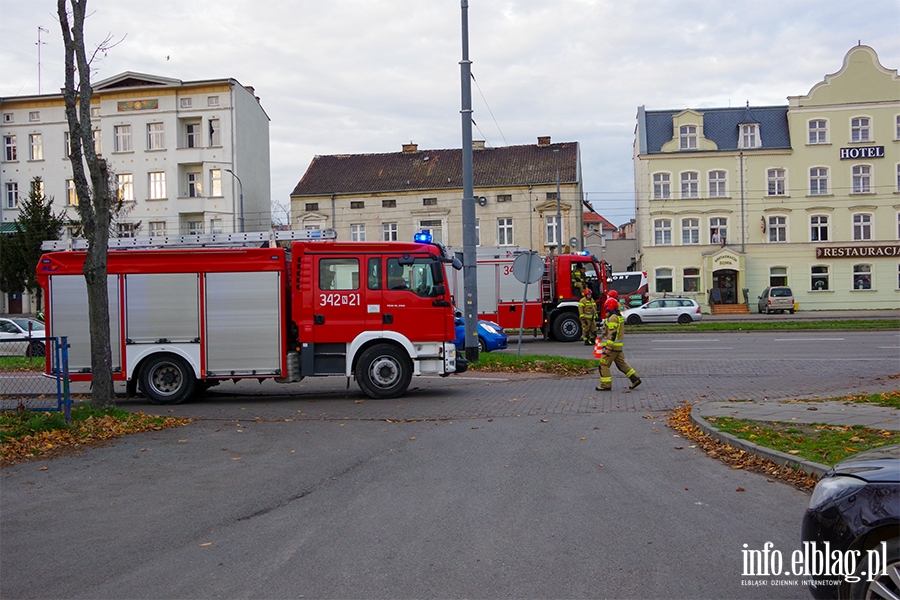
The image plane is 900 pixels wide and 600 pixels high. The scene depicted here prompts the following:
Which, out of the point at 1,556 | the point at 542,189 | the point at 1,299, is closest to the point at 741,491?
the point at 1,556

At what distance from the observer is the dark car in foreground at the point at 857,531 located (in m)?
3.58

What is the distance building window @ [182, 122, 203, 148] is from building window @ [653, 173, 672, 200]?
30121mm

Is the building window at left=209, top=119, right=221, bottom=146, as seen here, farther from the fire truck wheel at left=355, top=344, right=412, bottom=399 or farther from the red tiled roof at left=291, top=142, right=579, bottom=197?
the fire truck wheel at left=355, top=344, right=412, bottom=399

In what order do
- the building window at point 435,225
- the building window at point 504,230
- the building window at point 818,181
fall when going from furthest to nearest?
the building window at point 435,225, the building window at point 504,230, the building window at point 818,181

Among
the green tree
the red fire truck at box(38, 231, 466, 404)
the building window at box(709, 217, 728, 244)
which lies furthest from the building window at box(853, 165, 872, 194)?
the green tree

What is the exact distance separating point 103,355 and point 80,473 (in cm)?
393

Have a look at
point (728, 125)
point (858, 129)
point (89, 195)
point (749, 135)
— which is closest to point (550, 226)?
point (728, 125)

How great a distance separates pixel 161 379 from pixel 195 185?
40.0 m

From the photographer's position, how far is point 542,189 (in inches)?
2101

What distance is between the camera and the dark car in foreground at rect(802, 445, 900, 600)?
3.58 metres

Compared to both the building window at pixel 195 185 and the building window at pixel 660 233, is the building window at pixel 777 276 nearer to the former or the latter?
the building window at pixel 660 233

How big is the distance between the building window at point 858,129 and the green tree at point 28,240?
49057 mm

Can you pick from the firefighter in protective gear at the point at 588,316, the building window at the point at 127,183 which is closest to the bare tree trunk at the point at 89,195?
the firefighter in protective gear at the point at 588,316

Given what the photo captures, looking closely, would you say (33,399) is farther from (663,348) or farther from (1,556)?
(663,348)
